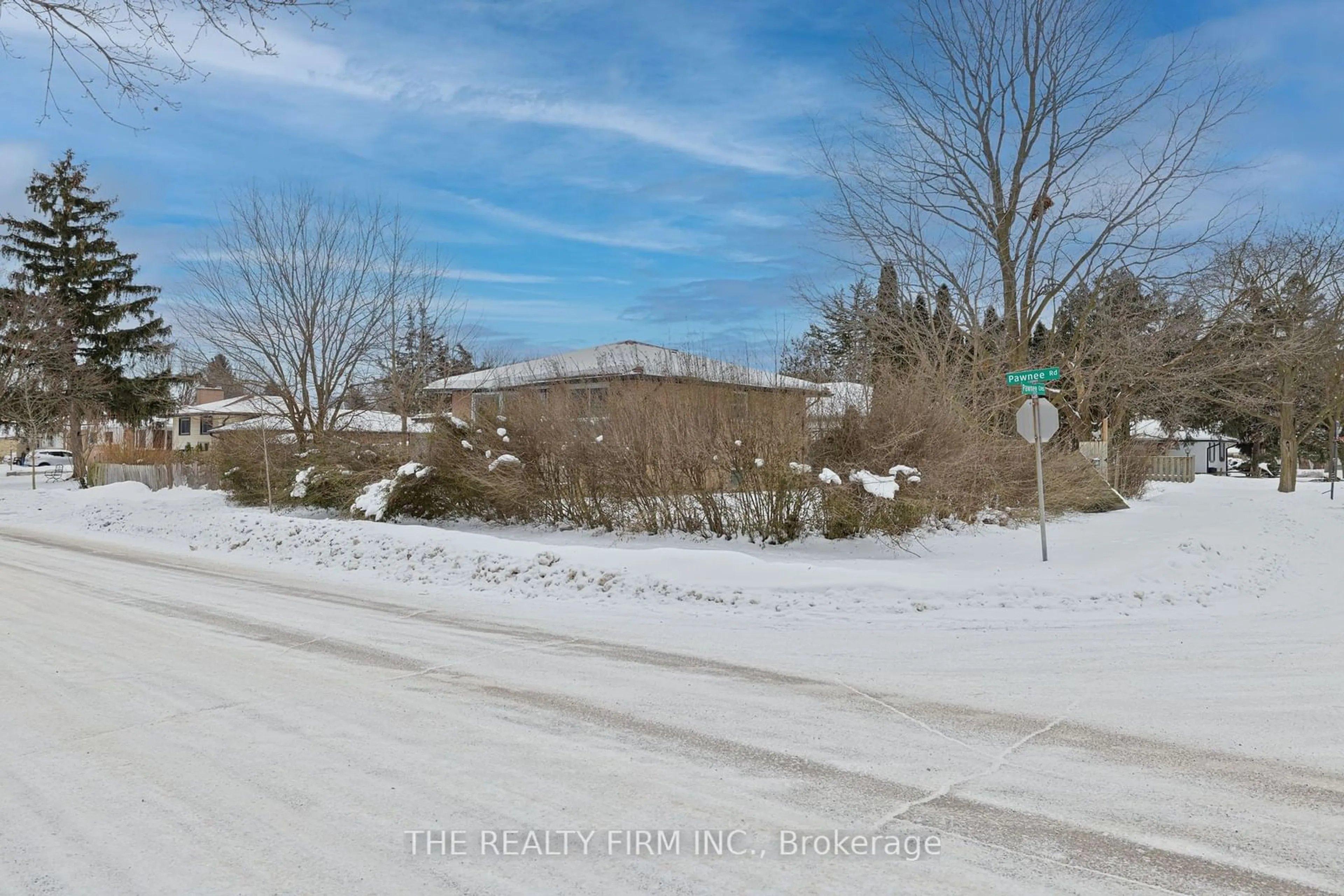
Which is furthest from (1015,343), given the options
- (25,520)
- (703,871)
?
(25,520)

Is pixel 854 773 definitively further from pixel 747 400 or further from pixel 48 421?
pixel 48 421

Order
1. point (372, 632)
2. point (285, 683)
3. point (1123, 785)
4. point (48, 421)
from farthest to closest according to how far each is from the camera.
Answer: point (48, 421) → point (372, 632) → point (285, 683) → point (1123, 785)

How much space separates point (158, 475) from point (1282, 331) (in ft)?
138

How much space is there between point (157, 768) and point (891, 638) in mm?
6158

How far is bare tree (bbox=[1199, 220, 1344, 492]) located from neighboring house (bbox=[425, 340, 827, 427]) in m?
16.8

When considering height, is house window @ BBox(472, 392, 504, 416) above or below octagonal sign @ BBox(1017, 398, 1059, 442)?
above

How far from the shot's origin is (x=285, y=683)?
266 inches

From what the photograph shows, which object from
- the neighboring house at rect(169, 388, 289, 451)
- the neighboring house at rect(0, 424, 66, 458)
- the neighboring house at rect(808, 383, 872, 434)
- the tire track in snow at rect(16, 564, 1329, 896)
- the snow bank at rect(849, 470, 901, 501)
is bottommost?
the tire track in snow at rect(16, 564, 1329, 896)

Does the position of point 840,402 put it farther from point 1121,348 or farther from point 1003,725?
point 1121,348

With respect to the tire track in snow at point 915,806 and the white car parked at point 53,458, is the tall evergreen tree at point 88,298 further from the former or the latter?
the tire track in snow at point 915,806

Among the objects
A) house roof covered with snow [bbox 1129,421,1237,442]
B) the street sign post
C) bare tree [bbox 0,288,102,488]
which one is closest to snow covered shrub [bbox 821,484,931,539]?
the street sign post

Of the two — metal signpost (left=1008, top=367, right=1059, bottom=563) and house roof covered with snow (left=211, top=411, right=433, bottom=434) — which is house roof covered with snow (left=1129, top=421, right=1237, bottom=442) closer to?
metal signpost (left=1008, top=367, right=1059, bottom=563)

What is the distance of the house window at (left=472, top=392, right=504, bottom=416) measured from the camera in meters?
17.7

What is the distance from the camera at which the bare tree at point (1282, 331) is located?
26.7 metres
